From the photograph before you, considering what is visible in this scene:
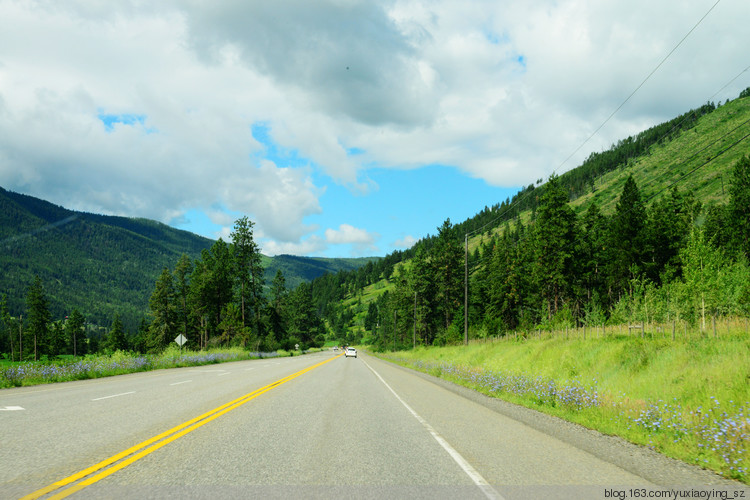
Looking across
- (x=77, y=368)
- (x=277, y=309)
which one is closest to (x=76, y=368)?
(x=77, y=368)

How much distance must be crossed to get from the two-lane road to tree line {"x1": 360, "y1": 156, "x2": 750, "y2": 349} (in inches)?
949

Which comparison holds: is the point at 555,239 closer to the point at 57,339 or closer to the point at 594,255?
the point at 594,255

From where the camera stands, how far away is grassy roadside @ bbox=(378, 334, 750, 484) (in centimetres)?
630

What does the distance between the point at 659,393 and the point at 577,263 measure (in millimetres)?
48608

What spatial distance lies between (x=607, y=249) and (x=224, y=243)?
2318 inches

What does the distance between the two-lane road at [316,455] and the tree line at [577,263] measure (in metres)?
24.1

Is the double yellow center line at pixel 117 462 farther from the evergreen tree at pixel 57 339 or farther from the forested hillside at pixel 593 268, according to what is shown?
the evergreen tree at pixel 57 339

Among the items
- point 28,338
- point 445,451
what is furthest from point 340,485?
point 28,338

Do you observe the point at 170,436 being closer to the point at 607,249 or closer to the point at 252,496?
the point at 252,496

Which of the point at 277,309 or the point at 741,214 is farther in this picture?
the point at 277,309

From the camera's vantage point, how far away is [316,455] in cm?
594

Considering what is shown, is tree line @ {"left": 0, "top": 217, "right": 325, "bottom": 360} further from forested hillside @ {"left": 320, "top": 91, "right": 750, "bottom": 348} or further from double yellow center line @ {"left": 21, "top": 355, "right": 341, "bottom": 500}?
double yellow center line @ {"left": 21, "top": 355, "right": 341, "bottom": 500}

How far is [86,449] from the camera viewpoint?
6.00 meters

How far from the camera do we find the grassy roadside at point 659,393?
20.7 feet
